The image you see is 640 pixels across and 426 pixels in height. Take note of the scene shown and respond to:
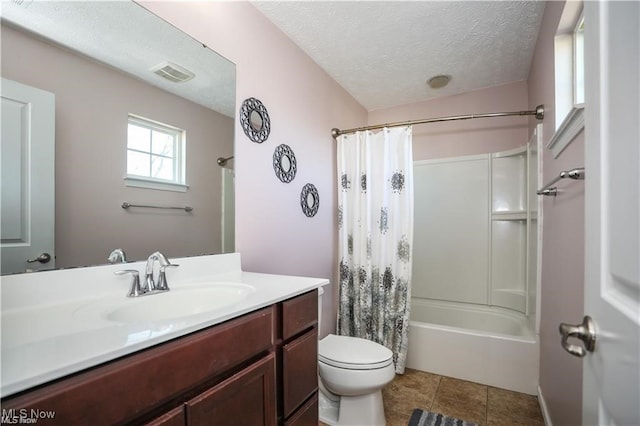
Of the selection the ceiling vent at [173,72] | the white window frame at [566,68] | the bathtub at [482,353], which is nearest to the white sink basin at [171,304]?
the ceiling vent at [173,72]

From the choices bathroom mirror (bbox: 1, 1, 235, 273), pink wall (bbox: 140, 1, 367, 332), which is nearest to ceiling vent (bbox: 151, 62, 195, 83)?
bathroom mirror (bbox: 1, 1, 235, 273)

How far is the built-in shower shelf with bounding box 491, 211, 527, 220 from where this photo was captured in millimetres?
2479

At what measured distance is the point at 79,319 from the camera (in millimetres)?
757

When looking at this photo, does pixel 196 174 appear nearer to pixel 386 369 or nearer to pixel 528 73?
pixel 386 369

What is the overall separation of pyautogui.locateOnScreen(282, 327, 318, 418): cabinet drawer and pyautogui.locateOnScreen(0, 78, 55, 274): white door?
0.83 metres

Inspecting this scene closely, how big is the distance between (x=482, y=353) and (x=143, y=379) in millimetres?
2184

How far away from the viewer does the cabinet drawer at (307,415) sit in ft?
3.57

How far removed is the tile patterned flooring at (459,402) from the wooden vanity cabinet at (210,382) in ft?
2.95

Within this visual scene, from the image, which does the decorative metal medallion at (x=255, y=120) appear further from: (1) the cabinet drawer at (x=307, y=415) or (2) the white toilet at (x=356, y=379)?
(1) the cabinet drawer at (x=307, y=415)

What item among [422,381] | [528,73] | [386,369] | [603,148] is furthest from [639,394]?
[528,73]

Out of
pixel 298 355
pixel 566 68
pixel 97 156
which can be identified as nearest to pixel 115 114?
pixel 97 156

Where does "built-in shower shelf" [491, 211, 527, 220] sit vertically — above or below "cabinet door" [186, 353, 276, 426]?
above

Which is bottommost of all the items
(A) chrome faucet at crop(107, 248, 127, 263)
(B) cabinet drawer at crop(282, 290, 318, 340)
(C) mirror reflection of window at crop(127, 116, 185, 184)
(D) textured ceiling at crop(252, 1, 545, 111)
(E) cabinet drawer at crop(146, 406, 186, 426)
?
(E) cabinet drawer at crop(146, 406, 186, 426)

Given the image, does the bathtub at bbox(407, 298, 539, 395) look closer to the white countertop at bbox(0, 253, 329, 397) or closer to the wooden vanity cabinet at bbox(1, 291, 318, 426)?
the wooden vanity cabinet at bbox(1, 291, 318, 426)
